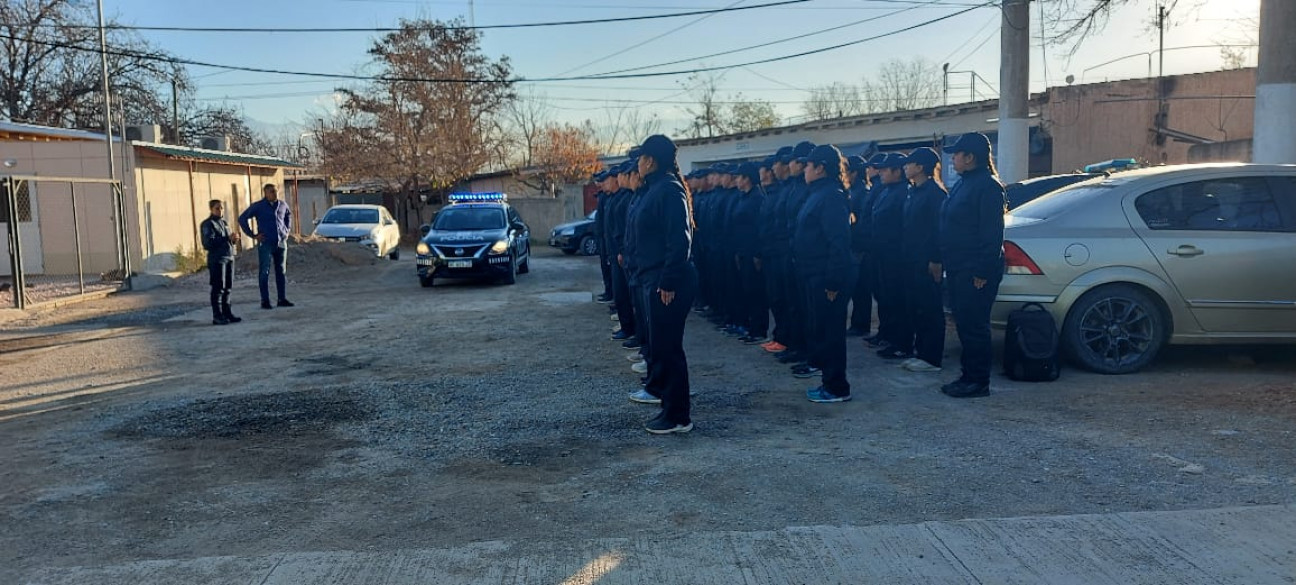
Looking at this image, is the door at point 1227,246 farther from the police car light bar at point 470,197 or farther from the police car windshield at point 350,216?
the police car windshield at point 350,216

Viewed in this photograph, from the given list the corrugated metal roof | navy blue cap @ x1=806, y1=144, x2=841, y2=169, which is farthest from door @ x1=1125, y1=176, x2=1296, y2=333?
the corrugated metal roof

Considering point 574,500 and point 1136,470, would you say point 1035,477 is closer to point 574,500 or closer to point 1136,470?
point 1136,470

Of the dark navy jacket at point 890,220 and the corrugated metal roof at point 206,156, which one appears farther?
the corrugated metal roof at point 206,156

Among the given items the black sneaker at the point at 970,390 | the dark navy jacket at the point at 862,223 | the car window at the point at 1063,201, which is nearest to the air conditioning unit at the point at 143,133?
the dark navy jacket at the point at 862,223

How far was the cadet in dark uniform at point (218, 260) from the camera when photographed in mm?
11617

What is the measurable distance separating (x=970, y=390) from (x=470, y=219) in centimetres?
1207

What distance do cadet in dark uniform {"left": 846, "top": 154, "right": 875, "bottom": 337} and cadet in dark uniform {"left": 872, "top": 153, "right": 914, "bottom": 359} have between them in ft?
0.79

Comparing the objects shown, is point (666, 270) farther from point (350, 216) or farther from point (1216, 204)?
point (350, 216)

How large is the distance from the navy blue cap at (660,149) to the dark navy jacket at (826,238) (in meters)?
1.38

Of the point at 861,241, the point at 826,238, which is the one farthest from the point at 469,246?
the point at 826,238

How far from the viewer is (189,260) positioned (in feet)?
69.5

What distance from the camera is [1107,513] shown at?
13.7ft

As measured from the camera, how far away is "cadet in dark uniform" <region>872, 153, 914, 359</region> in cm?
797

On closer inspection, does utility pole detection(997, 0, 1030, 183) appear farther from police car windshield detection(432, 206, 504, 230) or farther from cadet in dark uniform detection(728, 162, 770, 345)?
police car windshield detection(432, 206, 504, 230)
